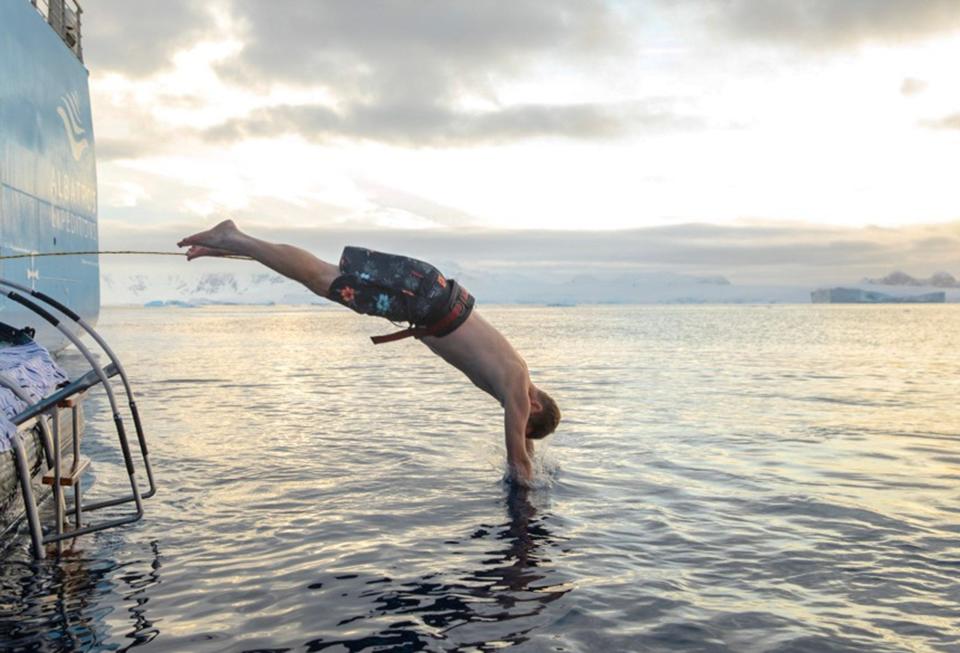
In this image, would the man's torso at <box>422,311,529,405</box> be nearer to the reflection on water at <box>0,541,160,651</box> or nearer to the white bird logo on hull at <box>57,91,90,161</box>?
the reflection on water at <box>0,541,160,651</box>

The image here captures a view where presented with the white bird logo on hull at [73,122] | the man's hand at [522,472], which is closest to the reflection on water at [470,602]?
the man's hand at [522,472]

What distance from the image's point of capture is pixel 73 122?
21.2m

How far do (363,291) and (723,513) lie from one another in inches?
176

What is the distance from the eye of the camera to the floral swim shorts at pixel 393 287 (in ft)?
25.8

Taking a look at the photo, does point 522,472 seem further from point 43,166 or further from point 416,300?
point 43,166

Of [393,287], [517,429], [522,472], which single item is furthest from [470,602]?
[522,472]

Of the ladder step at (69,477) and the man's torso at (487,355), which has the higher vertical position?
the man's torso at (487,355)

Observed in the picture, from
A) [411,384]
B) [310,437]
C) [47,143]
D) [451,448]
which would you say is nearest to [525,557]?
[451,448]

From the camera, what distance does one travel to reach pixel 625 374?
2875cm

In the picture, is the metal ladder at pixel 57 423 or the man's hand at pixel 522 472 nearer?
the metal ladder at pixel 57 423

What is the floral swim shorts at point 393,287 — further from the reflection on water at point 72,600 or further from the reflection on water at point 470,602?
the reflection on water at point 72,600

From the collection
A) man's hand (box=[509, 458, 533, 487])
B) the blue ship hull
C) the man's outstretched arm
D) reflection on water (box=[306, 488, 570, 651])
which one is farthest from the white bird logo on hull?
reflection on water (box=[306, 488, 570, 651])

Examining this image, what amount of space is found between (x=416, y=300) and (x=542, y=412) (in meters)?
2.01

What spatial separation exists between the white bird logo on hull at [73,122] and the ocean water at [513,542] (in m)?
7.86
